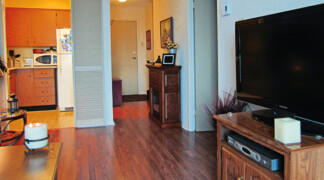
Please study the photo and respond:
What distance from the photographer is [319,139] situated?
1536 mm

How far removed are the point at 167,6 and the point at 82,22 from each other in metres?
1.44

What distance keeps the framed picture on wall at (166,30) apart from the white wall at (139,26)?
311cm

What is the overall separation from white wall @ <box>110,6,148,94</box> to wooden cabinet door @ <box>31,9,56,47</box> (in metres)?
1.98

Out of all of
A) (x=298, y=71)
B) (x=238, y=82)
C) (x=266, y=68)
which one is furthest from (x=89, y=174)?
(x=298, y=71)

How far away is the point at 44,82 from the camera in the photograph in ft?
20.1

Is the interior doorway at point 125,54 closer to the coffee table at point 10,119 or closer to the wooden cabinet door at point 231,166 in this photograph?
the coffee table at point 10,119

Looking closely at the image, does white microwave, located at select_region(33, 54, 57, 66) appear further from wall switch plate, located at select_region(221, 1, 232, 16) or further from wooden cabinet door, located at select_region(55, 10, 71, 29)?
wall switch plate, located at select_region(221, 1, 232, 16)

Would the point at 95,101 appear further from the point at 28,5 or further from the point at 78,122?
the point at 28,5

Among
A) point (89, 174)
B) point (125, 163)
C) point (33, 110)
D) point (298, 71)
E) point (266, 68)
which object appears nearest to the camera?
point (298, 71)

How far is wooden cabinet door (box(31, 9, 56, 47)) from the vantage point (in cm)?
625

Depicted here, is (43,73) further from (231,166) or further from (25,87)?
(231,166)

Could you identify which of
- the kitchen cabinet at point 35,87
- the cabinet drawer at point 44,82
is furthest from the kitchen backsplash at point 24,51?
the cabinet drawer at point 44,82

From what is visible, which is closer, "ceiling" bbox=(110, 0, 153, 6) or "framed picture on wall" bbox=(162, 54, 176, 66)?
"framed picture on wall" bbox=(162, 54, 176, 66)

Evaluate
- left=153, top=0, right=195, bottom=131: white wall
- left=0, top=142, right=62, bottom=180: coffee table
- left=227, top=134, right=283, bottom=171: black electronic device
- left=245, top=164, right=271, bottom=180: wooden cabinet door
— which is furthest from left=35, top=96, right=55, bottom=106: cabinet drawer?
left=245, top=164, right=271, bottom=180: wooden cabinet door
